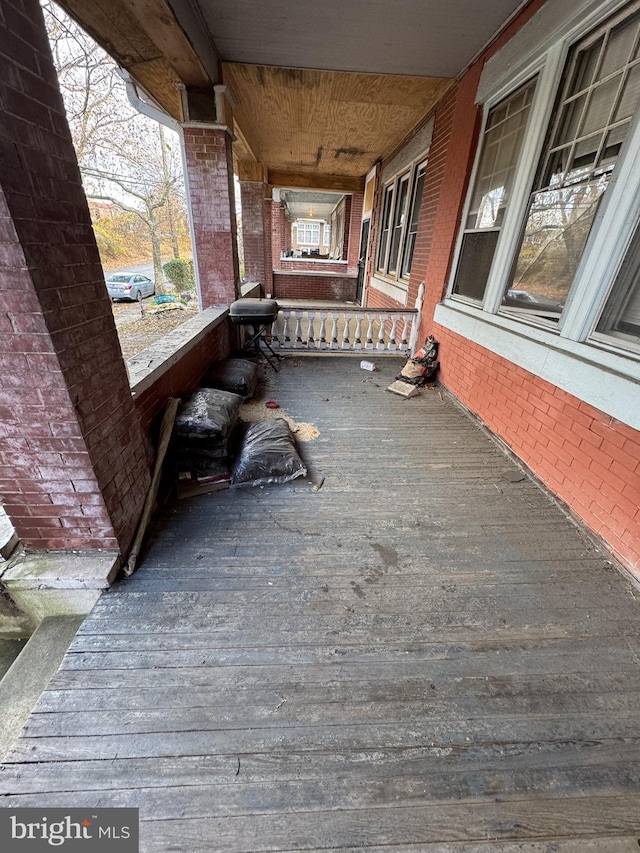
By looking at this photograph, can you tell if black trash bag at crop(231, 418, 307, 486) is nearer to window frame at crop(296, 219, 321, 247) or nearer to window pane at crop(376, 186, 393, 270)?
window pane at crop(376, 186, 393, 270)

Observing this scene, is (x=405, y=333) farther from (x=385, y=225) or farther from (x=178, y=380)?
(x=178, y=380)

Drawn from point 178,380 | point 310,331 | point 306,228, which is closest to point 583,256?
point 178,380

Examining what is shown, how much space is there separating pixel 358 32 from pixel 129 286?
30.7ft

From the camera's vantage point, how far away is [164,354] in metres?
2.49

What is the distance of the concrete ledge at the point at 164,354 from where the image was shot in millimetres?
2055

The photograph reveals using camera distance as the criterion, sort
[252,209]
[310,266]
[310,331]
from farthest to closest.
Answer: [310,266]
[252,209]
[310,331]

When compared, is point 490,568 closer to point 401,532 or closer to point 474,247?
point 401,532

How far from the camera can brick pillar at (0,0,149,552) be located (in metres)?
1.07

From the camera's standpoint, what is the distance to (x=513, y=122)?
114 inches

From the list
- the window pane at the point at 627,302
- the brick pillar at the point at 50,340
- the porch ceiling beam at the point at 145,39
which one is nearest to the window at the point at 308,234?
the porch ceiling beam at the point at 145,39

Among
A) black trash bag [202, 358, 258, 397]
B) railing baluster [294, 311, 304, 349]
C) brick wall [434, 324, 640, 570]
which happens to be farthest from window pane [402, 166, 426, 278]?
black trash bag [202, 358, 258, 397]

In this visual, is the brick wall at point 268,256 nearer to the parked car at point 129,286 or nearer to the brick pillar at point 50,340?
the parked car at point 129,286

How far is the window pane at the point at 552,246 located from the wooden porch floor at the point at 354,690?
162cm

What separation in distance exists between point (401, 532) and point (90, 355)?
1.81 m
